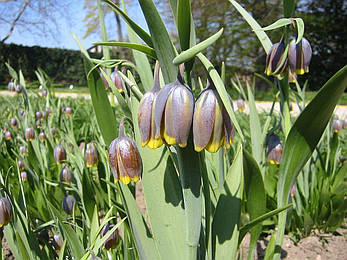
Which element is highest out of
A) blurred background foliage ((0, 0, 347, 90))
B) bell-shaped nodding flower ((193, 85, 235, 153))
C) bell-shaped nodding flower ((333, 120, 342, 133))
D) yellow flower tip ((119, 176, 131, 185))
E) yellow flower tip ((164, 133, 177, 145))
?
blurred background foliage ((0, 0, 347, 90))

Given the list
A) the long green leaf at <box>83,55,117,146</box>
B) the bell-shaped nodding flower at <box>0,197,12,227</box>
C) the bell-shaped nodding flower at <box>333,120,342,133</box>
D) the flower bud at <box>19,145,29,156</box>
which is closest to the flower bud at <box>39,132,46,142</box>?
the flower bud at <box>19,145,29,156</box>

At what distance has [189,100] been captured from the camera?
48 centimetres

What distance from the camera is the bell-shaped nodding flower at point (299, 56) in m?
0.88

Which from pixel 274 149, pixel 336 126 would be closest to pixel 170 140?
pixel 274 149

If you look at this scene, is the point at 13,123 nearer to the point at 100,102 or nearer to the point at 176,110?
the point at 100,102

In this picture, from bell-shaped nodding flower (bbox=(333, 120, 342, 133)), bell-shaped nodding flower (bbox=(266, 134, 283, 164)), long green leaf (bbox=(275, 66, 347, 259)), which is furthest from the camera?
bell-shaped nodding flower (bbox=(333, 120, 342, 133))

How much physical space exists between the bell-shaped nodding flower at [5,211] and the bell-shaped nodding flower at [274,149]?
2.98 feet

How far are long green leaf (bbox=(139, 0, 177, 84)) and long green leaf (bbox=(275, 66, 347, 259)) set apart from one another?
288 millimetres

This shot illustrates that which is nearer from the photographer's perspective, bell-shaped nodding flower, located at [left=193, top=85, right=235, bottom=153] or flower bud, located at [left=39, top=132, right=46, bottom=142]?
bell-shaped nodding flower, located at [left=193, top=85, right=235, bottom=153]

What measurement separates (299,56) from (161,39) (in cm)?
56

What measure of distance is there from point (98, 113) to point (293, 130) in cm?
44

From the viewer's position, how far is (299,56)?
0.90m

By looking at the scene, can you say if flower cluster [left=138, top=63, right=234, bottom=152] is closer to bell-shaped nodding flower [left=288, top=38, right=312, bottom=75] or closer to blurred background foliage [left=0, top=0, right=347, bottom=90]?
bell-shaped nodding flower [left=288, top=38, right=312, bottom=75]

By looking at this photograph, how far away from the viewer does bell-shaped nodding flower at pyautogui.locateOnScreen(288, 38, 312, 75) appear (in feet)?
2.88
